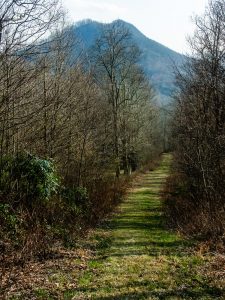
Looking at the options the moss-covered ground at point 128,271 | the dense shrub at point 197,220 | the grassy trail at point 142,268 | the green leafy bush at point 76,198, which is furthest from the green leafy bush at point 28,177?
the dense shrub at point 197,220

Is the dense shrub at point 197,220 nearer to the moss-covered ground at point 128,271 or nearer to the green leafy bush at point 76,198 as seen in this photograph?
the moss-covered ground at point 128,271

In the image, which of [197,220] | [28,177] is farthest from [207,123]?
[28,177]

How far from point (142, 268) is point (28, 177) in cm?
467

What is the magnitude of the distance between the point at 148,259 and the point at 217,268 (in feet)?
6.07

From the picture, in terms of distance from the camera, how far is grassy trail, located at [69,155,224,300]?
8.47m

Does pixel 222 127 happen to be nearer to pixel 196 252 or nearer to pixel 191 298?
pixel 196 252

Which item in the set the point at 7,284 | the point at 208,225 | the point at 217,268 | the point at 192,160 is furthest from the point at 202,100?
the point at 7,284

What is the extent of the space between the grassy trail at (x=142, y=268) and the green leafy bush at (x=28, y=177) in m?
2.42

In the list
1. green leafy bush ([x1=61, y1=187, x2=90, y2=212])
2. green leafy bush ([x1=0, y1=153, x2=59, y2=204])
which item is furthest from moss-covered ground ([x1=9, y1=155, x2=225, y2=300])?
green leafy bush ([x1=0, y1=153, x2=59, y2=204])

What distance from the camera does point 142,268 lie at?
10.2 m

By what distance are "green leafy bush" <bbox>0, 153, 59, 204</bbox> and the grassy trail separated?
2.42 metres

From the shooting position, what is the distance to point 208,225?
13.8 meters

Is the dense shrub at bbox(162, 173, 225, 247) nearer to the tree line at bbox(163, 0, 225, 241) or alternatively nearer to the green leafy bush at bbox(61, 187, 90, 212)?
the tree line at bbox(163, 0, 225, 241)

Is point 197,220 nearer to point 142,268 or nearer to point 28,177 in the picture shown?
point 142,268
